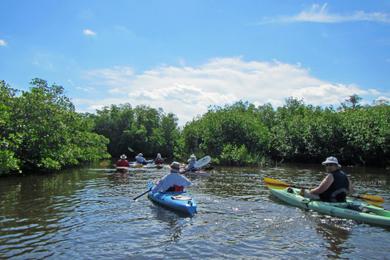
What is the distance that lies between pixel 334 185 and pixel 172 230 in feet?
18.3

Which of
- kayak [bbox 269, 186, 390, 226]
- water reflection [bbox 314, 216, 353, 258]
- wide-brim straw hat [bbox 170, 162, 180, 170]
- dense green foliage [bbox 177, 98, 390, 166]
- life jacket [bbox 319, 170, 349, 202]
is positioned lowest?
water reflection [bbox 314, 216, 353, 258]

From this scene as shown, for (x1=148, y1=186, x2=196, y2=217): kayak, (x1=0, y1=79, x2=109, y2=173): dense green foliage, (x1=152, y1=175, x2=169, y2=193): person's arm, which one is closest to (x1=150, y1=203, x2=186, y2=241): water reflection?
(x1=148, y1=186, x2=196, y2=217): kayak

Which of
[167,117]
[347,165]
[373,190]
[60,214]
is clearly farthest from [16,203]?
[167,117]

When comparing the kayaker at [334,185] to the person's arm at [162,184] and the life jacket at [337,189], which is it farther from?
the person's arm at [162,184]

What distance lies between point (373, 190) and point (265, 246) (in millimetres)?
11728

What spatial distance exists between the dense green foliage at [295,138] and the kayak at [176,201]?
20.7 meters

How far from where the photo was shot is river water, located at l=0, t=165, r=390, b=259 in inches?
333

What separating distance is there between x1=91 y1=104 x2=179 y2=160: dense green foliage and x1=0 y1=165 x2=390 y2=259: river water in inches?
1588

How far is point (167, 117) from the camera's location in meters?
58.9

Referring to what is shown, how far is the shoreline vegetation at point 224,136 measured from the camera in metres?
23.6

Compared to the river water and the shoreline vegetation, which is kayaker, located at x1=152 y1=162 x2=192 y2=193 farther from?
the shoreline vegetation

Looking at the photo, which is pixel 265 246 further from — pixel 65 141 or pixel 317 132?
pixel 317 132

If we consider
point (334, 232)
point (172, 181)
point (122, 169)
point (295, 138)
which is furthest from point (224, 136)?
point (334, 232)

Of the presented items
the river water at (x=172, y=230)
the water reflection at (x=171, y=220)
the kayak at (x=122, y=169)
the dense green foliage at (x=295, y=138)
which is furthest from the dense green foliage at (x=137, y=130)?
the water reflection at (x=171, y=220)
